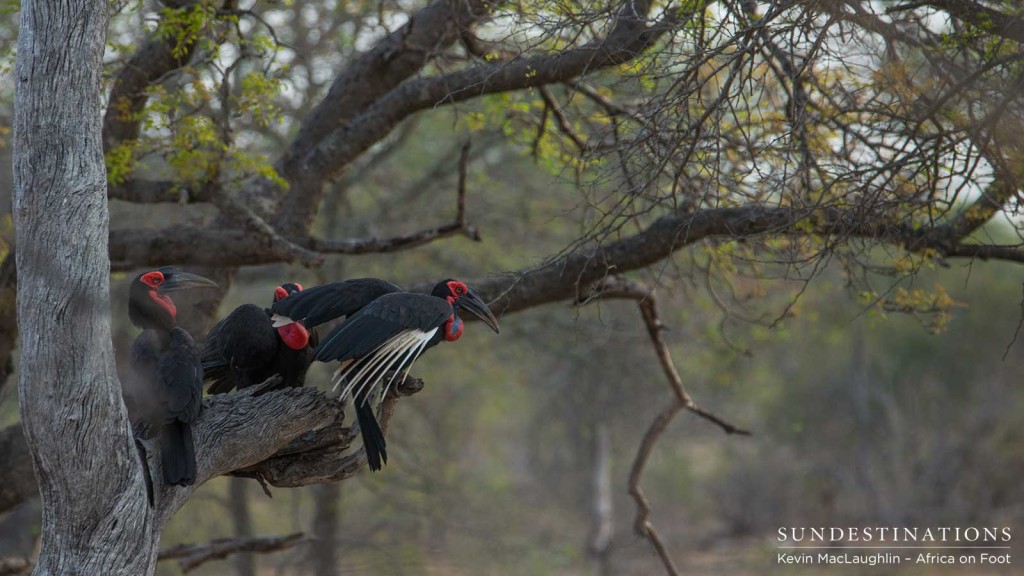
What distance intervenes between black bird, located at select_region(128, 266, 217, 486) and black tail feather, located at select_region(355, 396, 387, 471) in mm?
666

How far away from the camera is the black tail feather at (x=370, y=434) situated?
14.8 ft

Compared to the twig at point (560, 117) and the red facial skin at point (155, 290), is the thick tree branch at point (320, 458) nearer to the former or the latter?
the red facial skin at point (155, 290)

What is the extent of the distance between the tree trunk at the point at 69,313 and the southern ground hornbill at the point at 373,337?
0.88m

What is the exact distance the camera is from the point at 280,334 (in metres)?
5.03

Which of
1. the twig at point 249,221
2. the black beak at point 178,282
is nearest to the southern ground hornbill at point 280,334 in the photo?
the black beak at point 178,282

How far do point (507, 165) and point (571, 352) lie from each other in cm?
309

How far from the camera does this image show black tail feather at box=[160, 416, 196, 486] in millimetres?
4051

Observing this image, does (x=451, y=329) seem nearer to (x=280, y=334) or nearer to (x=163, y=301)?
(x=280, y=334)

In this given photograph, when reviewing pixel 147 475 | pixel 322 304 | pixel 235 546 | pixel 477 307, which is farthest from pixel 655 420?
pixel 147 475

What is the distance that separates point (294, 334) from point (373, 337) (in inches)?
29.8

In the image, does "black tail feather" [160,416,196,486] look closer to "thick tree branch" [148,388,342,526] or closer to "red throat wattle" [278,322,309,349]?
"thick tree branch" [148,388,342,526]

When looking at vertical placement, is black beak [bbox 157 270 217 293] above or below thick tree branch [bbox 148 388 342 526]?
above

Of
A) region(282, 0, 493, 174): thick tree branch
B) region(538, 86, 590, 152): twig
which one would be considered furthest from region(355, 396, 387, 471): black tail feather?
region(282, 0, 493, 174): thick tree branch

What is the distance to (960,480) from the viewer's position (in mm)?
18922
